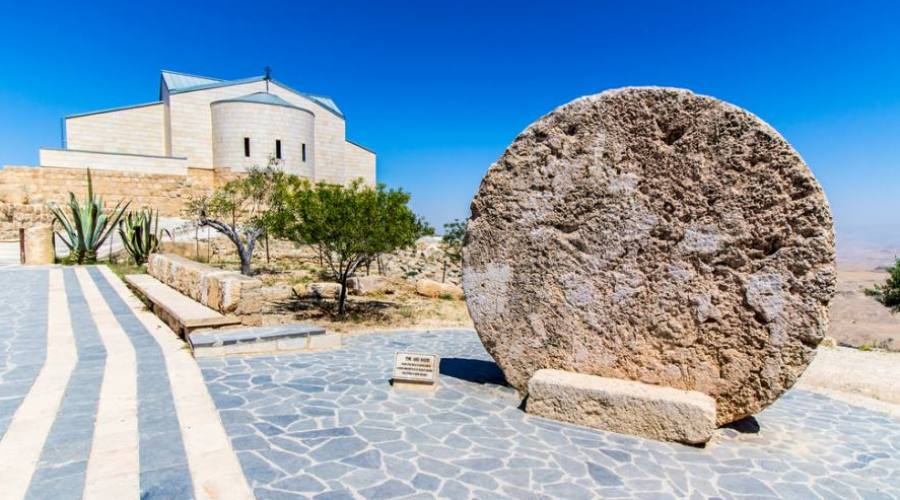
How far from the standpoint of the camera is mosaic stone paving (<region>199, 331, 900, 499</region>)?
10.6 ft

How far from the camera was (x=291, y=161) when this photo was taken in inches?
1267

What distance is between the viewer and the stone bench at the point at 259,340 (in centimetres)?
593

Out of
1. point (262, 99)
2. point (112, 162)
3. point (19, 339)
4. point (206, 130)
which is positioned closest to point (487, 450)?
point (19, 339)

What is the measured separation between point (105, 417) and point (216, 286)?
3.90 meters

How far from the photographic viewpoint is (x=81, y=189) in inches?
1005

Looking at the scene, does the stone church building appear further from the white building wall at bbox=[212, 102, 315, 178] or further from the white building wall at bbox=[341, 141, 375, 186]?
the white building wall at bbox=[341, 141, 375, 186]

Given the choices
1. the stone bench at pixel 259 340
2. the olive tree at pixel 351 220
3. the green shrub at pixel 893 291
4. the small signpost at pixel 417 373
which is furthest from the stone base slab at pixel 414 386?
the green shrub at pixel 893 291

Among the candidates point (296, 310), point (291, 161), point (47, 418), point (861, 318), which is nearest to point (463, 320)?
point (296, 310)

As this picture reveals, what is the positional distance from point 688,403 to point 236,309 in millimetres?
6150

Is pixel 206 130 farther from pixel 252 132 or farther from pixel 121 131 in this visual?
pixel 121 131

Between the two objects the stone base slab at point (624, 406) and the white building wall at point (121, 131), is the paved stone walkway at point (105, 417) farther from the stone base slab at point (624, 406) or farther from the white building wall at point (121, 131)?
the white building wall at point (121, 131)

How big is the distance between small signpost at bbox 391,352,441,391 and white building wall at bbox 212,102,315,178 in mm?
28772

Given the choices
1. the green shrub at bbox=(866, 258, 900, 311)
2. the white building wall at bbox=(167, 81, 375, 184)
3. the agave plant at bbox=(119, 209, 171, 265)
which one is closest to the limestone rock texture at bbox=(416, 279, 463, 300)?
the agave plant at bbox=(119, 209, 171, 265)

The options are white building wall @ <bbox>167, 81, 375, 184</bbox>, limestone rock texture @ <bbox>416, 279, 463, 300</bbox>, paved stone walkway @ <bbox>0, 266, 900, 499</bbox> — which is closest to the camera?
paved stone walkway @ <bbox>0, 266, 900, 499</bbox>
